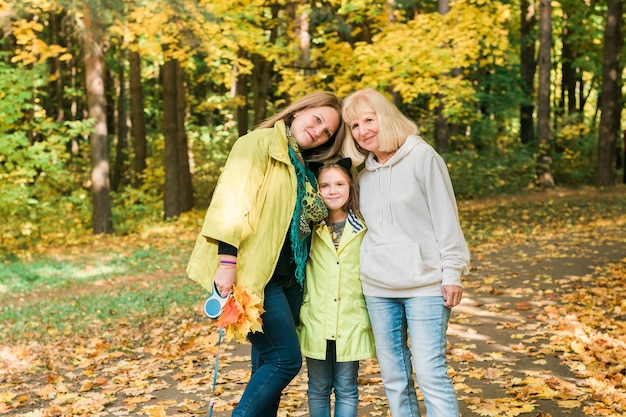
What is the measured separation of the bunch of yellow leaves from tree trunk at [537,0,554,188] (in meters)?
19.3

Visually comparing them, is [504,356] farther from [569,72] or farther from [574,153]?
[569,72]

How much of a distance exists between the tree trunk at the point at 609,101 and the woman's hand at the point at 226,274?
19759 millimetres

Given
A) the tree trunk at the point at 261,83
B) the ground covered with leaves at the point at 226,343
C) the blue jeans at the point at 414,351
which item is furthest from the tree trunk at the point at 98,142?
the blue jeans at the point at 414,351

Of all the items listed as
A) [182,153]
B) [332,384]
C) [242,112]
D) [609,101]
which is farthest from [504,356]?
[609,101]

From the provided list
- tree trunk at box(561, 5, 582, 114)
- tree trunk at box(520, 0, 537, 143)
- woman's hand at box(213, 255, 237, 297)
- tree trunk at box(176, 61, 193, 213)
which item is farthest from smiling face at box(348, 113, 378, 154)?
tree trunk at box(561, 5, 582, 114)

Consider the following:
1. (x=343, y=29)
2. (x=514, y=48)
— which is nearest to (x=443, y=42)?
(x=343, y=29)

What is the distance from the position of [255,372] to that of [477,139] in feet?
80.1

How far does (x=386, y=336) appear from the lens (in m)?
3.74

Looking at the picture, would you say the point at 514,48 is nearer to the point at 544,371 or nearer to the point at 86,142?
the point at 86,142

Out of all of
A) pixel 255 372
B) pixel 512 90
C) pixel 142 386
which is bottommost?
pixel 142 386

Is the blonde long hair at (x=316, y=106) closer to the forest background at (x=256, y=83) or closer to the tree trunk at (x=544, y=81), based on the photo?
the forest background at (x=256, y=83)

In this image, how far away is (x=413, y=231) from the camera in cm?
367

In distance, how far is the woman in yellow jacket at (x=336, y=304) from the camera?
389 cm

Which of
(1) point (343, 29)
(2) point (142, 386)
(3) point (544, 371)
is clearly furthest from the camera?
(1) point (343, 29)
